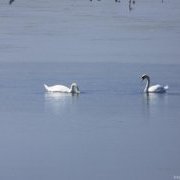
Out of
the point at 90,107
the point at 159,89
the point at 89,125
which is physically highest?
the point at 159,89

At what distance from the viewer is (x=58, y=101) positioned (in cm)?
2211

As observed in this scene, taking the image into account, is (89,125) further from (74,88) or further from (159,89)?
(159,89)

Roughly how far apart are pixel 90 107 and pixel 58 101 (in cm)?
131

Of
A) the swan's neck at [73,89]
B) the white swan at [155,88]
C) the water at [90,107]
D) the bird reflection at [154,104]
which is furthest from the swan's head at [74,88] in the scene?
the white swan at [155,88]

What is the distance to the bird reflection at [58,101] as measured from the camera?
20820 millimetres

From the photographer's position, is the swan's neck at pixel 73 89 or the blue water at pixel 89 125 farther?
the swan's neck at pixel 73 89

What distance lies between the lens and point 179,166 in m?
15.6

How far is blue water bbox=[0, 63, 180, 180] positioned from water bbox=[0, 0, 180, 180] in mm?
14

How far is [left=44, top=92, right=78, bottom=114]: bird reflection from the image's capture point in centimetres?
2082

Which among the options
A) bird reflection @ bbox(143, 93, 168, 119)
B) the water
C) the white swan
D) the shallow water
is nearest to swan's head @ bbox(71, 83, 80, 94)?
the water

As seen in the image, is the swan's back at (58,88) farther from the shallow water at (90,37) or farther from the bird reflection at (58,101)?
the shallow water at (90,37)

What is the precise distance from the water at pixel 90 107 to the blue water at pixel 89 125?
0.6 inches

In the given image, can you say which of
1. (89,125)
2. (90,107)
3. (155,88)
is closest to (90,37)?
(155,88)

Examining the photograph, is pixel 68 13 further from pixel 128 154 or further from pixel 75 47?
pixel 128 154
